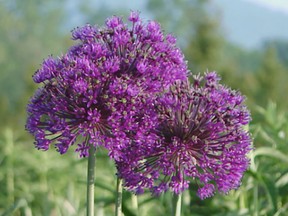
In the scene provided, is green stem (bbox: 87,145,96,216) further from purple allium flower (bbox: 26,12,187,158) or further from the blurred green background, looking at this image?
the blurred green background

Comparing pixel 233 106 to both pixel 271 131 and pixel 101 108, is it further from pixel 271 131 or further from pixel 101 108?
pixel 271 131

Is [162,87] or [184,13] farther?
[184,13]

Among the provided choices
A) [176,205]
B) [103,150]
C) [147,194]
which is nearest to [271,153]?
[103,150]

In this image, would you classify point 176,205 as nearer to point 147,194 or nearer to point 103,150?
point 103,150

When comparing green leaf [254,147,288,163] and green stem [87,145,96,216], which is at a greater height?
green leaf [254,147,288,163]

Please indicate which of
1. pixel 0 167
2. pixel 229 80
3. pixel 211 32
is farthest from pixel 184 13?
pixel 0 167

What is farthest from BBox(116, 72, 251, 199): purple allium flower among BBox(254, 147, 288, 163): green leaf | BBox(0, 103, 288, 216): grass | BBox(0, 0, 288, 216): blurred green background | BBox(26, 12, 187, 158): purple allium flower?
BBox(254, 147, 288, 163): green leaf

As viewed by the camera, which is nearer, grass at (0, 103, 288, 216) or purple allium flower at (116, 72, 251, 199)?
purple allium flower at (116, 72, 251, 199)
